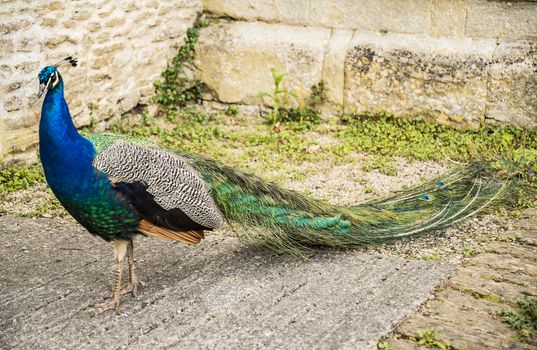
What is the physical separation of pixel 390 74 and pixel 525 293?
10.9 feet

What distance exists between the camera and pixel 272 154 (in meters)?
6.35

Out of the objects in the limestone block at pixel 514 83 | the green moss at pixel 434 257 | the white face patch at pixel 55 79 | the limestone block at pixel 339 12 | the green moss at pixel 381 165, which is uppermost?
the white face patch at pixel 55 79

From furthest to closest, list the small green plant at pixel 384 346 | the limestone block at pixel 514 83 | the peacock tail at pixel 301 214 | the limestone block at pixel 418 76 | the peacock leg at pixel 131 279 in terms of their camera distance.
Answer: the limestone block at pixel 418 76
the limestone block at pixel 514 83
the peacock tail at pixel 301 214
the peacock leg at pixel 131 279
the small green plant at pixel 384 346

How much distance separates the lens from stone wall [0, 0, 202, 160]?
5.62m

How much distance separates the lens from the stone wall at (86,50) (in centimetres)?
562

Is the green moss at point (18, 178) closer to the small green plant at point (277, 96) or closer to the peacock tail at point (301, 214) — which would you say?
the peacock tail at point (301, 214)

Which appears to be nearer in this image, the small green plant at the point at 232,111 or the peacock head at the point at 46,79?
the peacock head at the point at 46,79

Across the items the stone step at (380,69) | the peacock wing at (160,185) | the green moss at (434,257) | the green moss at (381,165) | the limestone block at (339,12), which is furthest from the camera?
the limestone block at (339,12)

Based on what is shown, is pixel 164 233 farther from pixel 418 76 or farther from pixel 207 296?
pixel 418 76

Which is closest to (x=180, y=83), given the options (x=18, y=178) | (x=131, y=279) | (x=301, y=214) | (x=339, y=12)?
(x=339, y=12)

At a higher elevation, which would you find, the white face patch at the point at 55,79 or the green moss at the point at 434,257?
the white face patch at the point at 55,79

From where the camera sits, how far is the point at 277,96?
712cm

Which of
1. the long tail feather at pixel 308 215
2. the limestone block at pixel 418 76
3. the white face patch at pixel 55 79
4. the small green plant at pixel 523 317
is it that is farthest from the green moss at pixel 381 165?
the white face patch at pixel 55 79

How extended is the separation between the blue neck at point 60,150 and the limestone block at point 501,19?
4.18 metres
